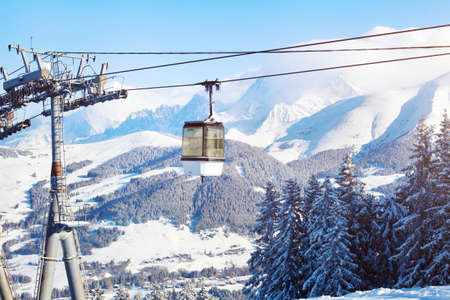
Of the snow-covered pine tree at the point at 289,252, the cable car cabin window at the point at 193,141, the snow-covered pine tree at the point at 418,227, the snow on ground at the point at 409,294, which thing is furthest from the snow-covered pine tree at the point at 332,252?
the cable car cabin window at the point at 193,141

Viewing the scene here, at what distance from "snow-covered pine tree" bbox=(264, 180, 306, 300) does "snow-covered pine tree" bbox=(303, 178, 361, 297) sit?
1.46 metres

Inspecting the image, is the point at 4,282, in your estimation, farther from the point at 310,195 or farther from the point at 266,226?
the point at 310,195

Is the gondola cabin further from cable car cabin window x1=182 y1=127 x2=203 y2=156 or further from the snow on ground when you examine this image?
the snow on ground

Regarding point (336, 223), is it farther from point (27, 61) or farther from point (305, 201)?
point (27, 61)

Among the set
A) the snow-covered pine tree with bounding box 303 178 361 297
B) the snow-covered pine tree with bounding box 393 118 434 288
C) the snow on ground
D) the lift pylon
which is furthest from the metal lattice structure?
the snow-covered pine tree with bounding box 393 118 434 288

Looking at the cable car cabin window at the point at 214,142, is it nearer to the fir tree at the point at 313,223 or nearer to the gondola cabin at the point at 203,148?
the gondola cabin at the point at 203,148

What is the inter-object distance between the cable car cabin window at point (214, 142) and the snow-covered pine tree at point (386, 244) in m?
17.4

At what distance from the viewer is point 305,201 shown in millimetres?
31141

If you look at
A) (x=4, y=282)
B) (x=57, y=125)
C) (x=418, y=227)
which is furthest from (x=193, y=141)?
(x=418, y=227)

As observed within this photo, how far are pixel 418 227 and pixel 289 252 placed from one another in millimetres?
8350

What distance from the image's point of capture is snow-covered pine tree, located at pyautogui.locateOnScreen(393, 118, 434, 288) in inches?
938

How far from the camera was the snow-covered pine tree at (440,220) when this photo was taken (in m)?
22.4

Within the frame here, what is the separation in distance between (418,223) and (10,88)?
22.2m

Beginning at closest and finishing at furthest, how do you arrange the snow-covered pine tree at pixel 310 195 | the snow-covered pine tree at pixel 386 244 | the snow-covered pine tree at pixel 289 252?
1. the snow-covered pine tree at pixel 386 244
2. the snow-covered pine tree at pixel 289 252
3. the snow-covered pine tree at pixel 310 195
